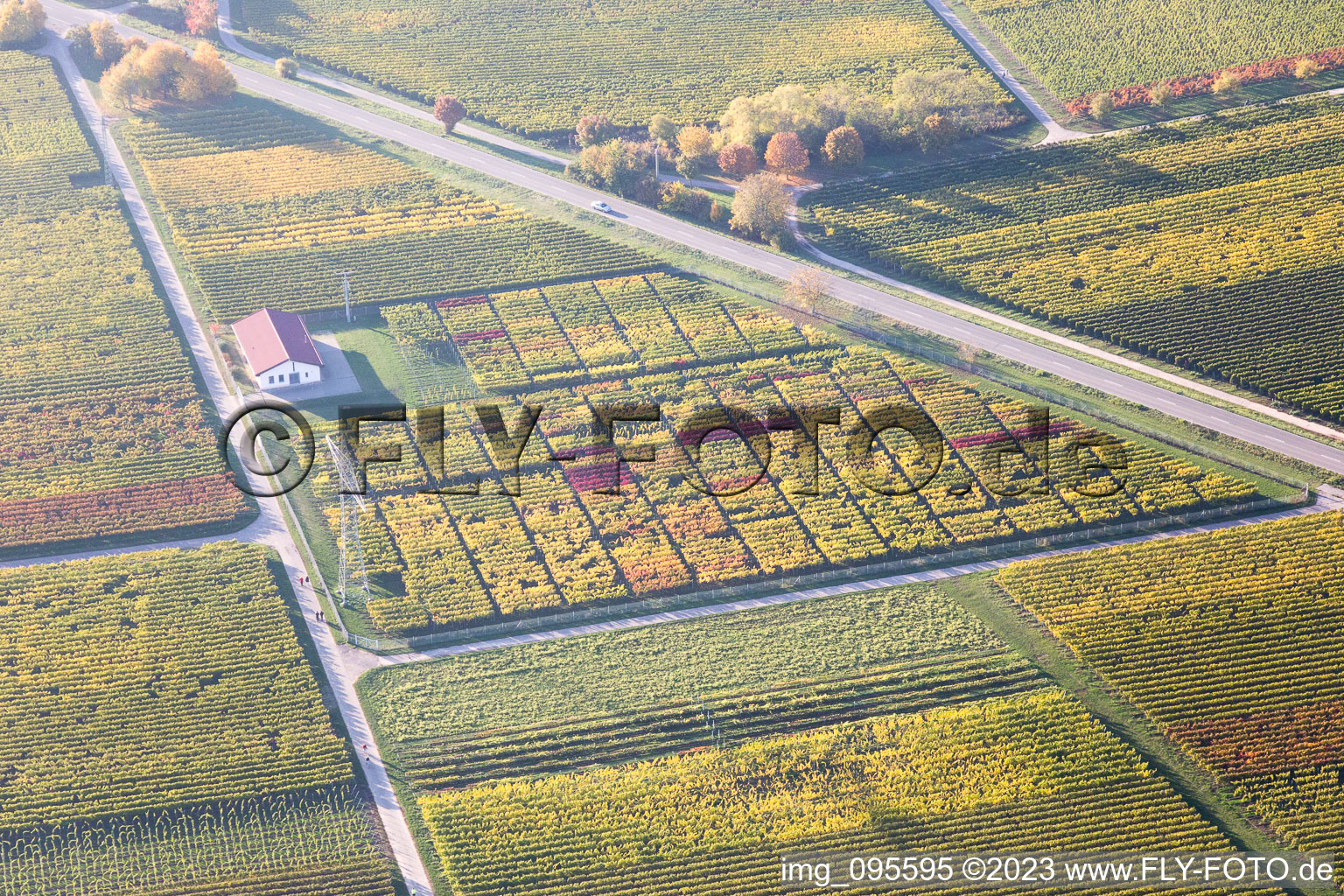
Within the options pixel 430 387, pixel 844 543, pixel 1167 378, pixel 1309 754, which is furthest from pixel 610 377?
pixel 1309 754

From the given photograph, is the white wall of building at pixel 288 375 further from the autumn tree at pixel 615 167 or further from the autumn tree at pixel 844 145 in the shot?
the autumn tree at pixel 844 145

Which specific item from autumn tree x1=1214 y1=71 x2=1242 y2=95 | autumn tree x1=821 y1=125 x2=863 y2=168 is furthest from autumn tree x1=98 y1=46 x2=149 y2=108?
autumn tree x1=1214 y1=71 x2=1242 y2=95

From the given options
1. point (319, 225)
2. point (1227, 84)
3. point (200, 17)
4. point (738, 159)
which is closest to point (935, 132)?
point (738, 159)

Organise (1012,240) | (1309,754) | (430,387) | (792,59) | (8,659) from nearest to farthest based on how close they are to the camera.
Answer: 1. (1309,754)
2. (8,659)
3. (430,387)
4. (1012,240)
5. (792,59)

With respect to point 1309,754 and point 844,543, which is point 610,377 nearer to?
point 844,543

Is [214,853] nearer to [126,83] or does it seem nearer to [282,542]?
[282,542]

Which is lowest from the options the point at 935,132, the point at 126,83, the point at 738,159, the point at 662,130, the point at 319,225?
the point at 935,132
